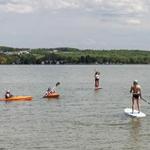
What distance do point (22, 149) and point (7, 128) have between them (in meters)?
5.93

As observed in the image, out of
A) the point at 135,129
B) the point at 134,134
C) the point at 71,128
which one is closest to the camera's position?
the point at 134,134

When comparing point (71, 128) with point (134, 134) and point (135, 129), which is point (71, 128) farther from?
point (134, 134)

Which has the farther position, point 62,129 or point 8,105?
point 8,105

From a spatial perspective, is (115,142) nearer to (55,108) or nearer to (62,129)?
(62,129)

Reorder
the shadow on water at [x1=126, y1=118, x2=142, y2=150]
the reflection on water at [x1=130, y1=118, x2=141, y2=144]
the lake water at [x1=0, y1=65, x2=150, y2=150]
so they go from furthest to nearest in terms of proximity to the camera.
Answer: the reflection on water at [x1=130, y1=118, x2=141, y2=144]
the lake water at [x1=0, y1=65, x2=150, y2=150]
the shadow on water at [x1=126, y1=118, x2=142, y2=150]

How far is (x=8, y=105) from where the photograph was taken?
41.7 meters

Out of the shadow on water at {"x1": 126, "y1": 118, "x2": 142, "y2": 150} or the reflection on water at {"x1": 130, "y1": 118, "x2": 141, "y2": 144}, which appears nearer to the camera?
the shadow on water at {"x1": 126, "y1": 118, "x2": 142, "y2": 150}

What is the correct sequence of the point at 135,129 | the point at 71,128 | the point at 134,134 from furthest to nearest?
1. the point at 71,128
2. the point at 135,129
3. the point at 134,134

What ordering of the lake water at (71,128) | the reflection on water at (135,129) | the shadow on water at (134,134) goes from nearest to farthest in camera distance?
the shadow on water at (134,134)
the lake water at (71,128)
the reflection on water at (135,129)

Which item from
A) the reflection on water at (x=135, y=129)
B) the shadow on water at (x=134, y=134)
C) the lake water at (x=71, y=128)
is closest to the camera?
the shadow on water at (x=134, y=134)

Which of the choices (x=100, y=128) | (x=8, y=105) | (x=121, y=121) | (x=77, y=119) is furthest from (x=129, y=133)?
(x=8, y=105)

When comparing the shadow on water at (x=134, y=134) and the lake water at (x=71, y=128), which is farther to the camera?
the lake water at (x=71, y=128)

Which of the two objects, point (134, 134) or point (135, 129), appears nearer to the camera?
point (134, 134)

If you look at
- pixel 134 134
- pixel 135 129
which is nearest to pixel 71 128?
pixel 135 129
